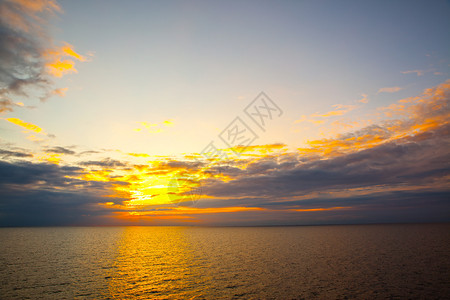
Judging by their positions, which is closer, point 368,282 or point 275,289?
point 275,289

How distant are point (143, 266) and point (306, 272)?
35.1 metres

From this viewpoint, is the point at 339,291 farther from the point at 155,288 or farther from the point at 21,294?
the point at 21,294

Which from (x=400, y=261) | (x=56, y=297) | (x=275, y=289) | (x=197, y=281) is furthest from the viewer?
(x=400, y=261)

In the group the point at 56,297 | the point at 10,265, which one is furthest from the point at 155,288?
the point at 10,265

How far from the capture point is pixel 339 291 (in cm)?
3322

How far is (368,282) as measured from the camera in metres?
37.8

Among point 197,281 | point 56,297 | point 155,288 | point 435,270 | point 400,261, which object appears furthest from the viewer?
point 400,261

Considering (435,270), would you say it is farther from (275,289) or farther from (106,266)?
(106,266)

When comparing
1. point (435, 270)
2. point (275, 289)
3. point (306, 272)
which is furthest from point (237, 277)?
point (435, 270)

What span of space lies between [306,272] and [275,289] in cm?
1369

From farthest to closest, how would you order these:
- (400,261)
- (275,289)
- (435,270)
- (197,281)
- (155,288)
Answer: (400,261) → (435,270) → (197,281) → (155,288) → (275,289)

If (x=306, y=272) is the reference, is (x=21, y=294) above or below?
above

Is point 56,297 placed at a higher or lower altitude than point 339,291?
higher

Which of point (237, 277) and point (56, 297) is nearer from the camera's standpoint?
point (56, 297)
